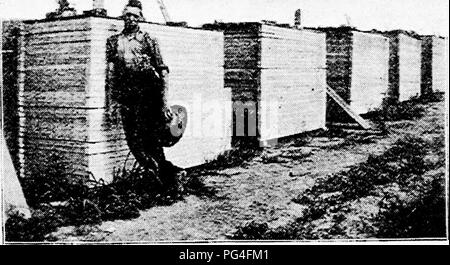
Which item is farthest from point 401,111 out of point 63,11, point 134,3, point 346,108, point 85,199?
point 85,199

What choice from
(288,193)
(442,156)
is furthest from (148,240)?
(442,156)

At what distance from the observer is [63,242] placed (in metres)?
6.00

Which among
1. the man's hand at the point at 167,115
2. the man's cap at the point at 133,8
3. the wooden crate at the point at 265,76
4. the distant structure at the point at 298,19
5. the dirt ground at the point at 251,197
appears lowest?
the dirt ground at the point at 251,197

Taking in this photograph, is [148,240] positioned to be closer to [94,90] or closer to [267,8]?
[94,90]

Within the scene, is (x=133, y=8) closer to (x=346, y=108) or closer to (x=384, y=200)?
(x=384, y=200)

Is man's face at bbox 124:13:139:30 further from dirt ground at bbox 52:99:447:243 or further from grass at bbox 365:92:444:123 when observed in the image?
grass at bbox 365:92:444:123

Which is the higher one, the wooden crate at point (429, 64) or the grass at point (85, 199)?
the wooden crate at point (429, 64)

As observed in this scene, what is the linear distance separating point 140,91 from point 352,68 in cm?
675

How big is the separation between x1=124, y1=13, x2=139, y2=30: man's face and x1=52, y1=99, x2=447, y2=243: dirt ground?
98.0 inches

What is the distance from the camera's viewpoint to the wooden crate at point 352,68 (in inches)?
482

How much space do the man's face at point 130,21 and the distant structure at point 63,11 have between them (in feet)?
3.26

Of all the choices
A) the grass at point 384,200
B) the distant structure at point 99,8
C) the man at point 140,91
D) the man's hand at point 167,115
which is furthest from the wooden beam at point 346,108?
the distant structure at point 99,8

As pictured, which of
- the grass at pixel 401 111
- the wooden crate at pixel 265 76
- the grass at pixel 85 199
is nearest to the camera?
the grass at pixel 85 199

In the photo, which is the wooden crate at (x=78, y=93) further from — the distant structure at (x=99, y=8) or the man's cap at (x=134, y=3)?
the man's cap at (x=134, y=3)
